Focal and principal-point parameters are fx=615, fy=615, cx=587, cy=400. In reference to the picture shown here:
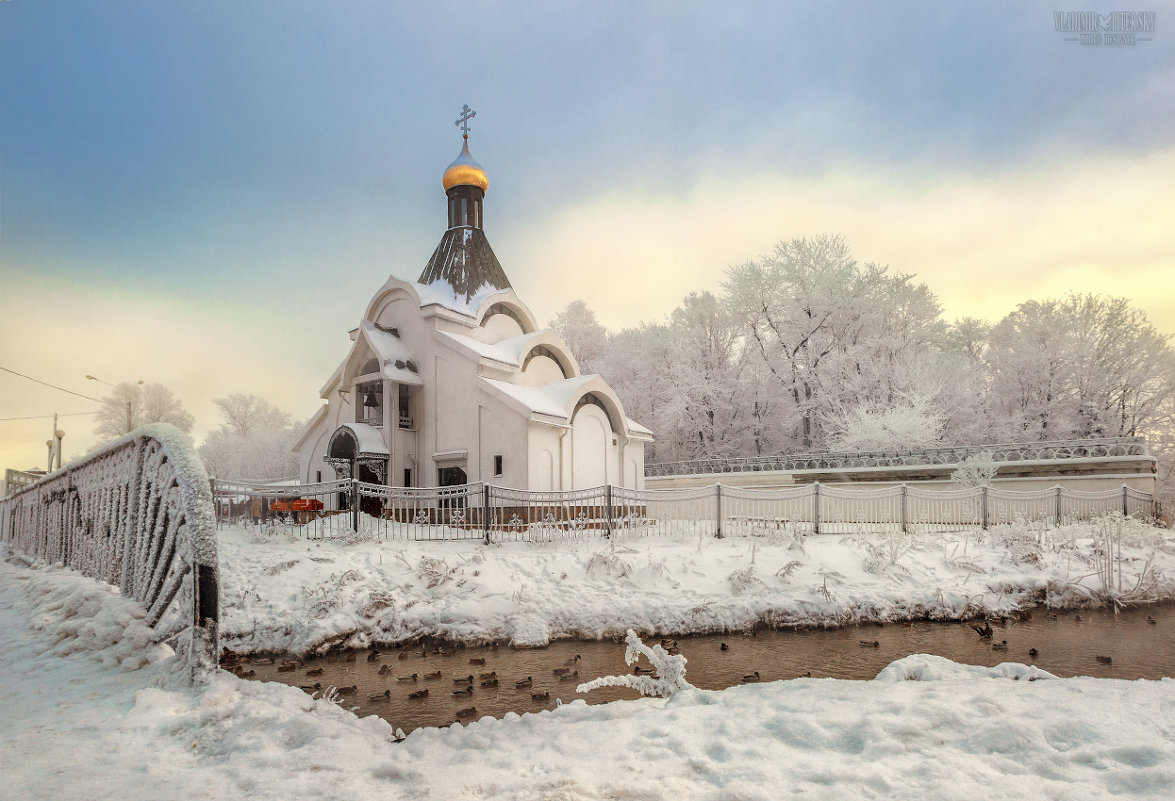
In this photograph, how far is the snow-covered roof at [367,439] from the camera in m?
18.3

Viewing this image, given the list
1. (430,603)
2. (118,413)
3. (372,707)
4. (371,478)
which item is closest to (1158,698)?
(372,707)

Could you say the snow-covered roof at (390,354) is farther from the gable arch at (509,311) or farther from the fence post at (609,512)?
the fence post at (609,512)

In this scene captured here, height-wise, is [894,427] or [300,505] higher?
[894,427]

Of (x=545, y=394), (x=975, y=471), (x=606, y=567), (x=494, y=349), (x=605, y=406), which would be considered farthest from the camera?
(x=605, y=406)

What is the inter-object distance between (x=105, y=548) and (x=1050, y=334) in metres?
37.6

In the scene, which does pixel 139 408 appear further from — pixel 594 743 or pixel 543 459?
pixel 594 743

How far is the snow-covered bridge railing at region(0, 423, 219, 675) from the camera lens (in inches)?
168

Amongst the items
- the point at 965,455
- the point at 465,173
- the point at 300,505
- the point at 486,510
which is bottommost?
the point at 300,505

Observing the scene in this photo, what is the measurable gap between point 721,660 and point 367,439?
14.3 metres

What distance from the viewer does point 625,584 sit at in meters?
9.64

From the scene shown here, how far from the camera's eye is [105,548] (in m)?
6.25

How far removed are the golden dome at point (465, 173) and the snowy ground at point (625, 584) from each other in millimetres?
15970

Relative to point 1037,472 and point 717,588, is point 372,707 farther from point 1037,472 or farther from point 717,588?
point 1037,472

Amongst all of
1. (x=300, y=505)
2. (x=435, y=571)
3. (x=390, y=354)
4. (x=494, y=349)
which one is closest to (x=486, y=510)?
(x=435, y=571)
